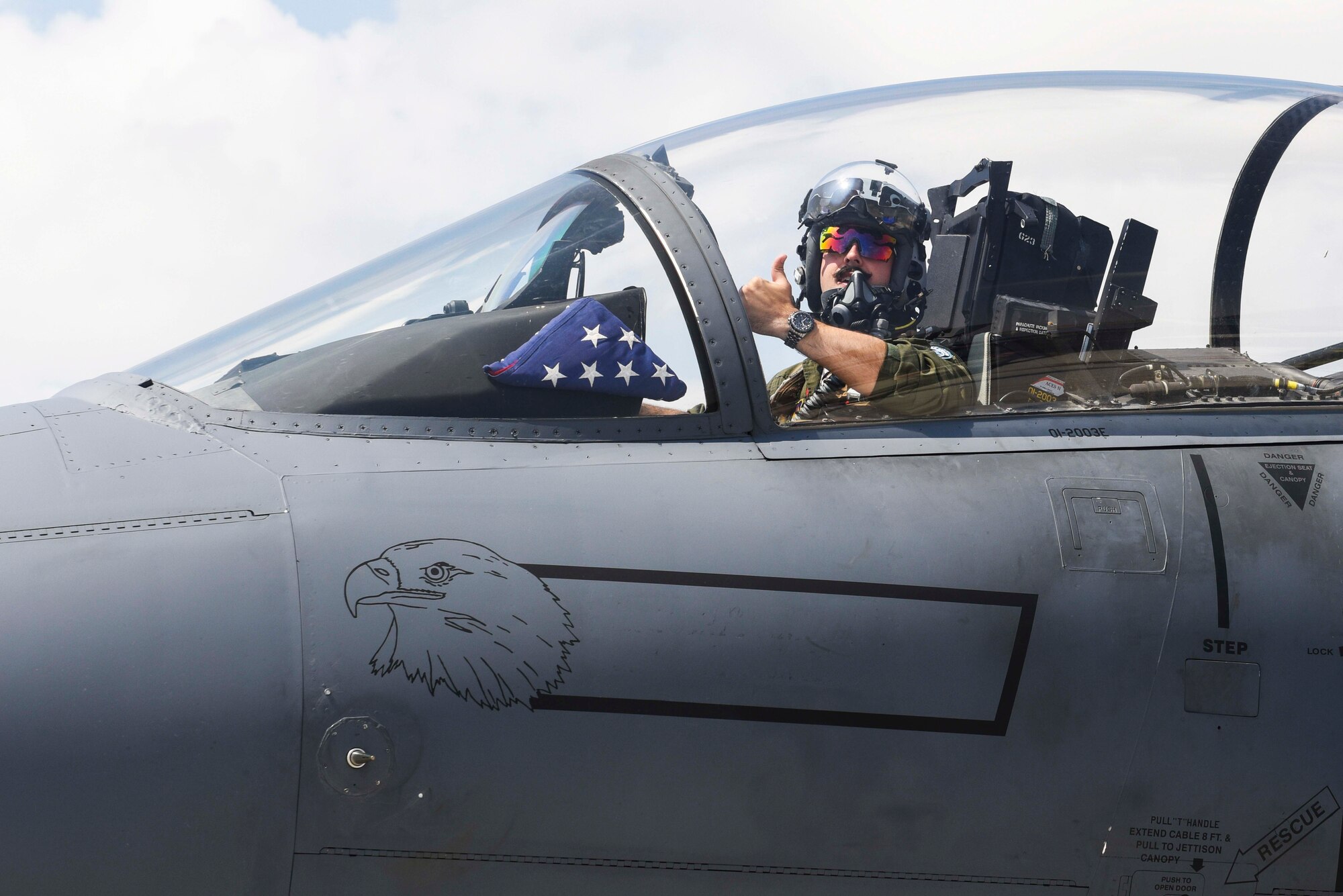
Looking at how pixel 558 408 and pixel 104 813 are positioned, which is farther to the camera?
pixel 558 408

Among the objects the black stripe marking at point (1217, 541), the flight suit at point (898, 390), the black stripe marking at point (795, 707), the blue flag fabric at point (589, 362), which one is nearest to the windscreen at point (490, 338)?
the blue flag fabric at point (589, 362)

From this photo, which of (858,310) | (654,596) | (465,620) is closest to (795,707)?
(654,596)

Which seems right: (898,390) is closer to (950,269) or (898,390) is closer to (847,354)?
(847,354)

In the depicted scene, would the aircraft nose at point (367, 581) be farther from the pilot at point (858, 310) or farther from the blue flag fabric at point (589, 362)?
the pilot at point (858, 310)

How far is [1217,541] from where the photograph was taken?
269 centimetres

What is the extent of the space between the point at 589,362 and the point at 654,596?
0.71 metres

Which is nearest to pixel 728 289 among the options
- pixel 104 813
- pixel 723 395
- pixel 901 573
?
pixel 723 395

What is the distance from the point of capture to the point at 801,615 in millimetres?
Result: 2438

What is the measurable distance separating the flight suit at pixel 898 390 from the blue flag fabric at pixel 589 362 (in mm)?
316

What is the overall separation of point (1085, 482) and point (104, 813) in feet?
7.84

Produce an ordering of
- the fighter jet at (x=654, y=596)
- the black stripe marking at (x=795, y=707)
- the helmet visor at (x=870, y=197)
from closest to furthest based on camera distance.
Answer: the fighter jet at (x=654, y=596) < the black stripe marking at (x=795, y=707) < the helmet visor at (x=870, y=197)

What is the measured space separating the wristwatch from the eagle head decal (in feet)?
3.46

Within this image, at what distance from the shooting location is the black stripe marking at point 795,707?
2.34 m

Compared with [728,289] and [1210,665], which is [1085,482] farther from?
[728,289]
